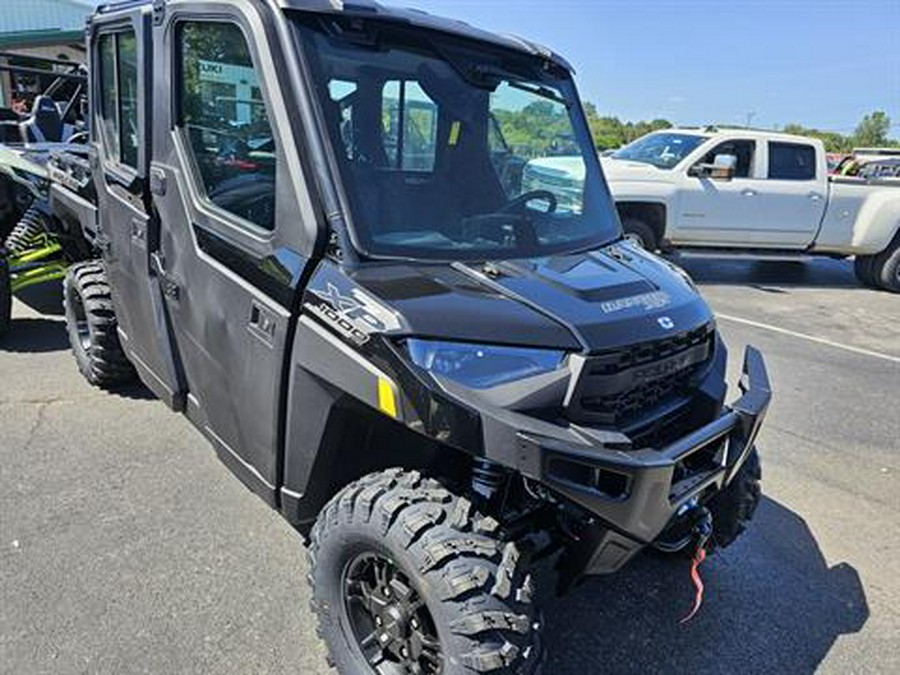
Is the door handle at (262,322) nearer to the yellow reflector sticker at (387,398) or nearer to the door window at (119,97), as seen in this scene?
the yellow reflector sticker at (387,398)

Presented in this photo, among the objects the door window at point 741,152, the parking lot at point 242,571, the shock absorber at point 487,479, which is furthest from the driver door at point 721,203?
the shock absorber at point 487,479

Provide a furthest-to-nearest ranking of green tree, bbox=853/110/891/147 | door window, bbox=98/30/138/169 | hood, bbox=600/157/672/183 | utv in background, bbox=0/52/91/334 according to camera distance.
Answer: green tree, bbox=853/110/891/147 < hood, bbox=600/157/672/183 < utv in background, bbox=0/52/91/334 < door window, bbox=98/30/138/169

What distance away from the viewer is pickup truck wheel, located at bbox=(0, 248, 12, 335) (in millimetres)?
5039

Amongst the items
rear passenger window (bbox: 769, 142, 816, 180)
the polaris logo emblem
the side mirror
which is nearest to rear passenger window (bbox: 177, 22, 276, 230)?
the polaris logo emblem

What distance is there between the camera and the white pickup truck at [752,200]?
926cm

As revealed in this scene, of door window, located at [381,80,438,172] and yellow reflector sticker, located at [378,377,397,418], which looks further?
door window, located at [381,80,438,172]

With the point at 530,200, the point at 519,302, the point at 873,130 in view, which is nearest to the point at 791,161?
the point at 530,200

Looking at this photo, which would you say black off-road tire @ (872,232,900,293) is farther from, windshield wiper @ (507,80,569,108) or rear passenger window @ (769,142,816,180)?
windshield wiper @ (507,80,569,108)

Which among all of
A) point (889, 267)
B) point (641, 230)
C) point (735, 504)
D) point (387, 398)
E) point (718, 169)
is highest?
point (718, 169)

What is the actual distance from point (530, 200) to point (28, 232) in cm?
465

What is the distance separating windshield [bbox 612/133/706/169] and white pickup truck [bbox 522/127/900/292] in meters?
0.01

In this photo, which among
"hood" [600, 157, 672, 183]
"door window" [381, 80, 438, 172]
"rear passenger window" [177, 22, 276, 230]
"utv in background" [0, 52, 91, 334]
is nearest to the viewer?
"rear passenger window" [177, 22, 276, 230]

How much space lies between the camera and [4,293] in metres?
5.10

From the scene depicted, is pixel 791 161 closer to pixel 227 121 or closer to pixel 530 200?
pixel 530 200
